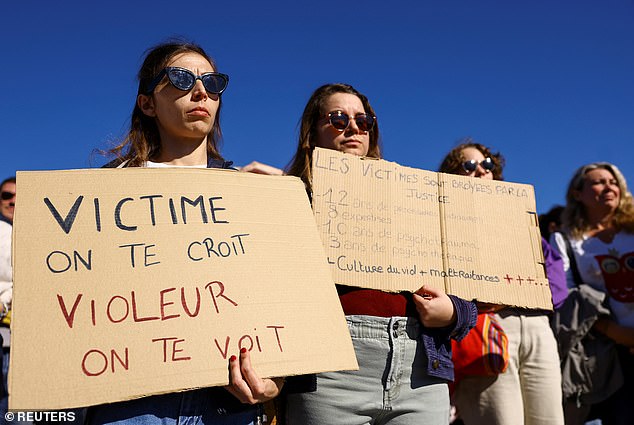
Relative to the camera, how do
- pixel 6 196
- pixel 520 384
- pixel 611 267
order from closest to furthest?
1. pixel 520 384
2. pixel 611 267
3. pixel 6 196

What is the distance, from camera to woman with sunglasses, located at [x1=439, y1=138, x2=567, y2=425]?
2.70 meters

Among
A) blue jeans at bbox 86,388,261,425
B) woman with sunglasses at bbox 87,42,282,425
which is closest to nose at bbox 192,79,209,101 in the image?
woman with sunglasses at bbox 87,42,282,425

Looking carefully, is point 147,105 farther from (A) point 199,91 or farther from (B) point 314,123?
(B) point 314,123

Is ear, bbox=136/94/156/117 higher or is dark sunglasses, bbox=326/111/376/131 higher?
dark sunglasses, bbox=326/111/376/131

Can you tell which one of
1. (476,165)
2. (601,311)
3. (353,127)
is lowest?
(601,311)

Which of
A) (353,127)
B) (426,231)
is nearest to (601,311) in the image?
(426,231)

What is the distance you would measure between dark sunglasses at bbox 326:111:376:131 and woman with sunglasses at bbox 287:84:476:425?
786 millimetres

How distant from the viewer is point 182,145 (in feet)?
6.63

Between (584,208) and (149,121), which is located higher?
(584,208)

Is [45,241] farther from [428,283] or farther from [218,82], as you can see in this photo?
[428,283]

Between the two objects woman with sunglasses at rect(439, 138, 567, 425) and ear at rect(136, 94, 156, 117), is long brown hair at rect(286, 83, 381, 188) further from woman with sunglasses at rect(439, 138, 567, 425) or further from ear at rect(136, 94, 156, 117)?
woman with sunglasses at rect(439, 138, 567, 425)

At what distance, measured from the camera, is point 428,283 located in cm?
208

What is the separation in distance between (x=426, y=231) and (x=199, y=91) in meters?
0.98

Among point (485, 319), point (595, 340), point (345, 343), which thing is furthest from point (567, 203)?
point (345, 343)
